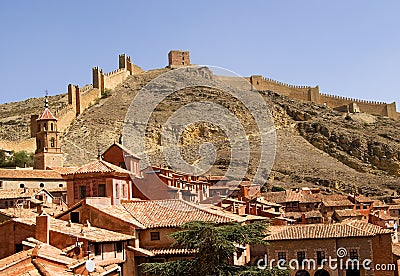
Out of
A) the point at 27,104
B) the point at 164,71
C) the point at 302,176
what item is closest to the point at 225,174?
the point at 302,176

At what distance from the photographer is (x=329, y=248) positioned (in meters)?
33.4

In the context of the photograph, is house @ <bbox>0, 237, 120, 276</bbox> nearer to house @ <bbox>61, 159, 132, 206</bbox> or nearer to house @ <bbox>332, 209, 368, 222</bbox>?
house @ <bbox>61, 159, 132, 206</bbox>

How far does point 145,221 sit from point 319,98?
10327cm

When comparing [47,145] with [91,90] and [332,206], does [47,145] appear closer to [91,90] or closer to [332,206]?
[332,206]

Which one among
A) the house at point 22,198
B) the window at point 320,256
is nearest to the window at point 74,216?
the window at point 320,256

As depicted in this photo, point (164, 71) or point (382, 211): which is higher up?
point (164, 71)

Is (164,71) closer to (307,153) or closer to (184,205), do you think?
(307,153)

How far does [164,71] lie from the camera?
431 feet

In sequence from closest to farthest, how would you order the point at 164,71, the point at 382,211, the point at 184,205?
1. the point at 184,205
2. the point at 382,211
3. the point at 164,71

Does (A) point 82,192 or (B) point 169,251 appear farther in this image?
(A) point 82,192

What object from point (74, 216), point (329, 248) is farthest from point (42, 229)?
point (329, 248)

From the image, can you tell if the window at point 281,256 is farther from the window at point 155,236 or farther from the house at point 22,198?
the house at point 22,198

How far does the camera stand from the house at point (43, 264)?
19.1m

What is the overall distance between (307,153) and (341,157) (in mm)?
5811
